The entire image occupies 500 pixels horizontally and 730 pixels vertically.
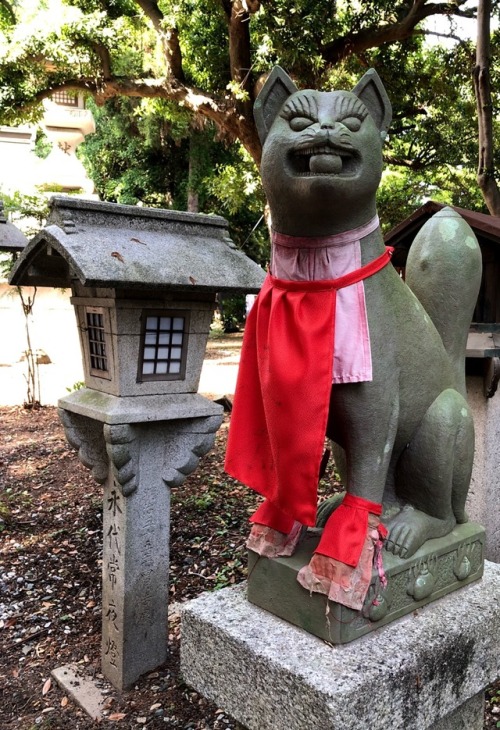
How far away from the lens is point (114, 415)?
111 inches

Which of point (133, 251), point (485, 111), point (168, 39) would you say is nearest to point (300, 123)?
point (133, 251)

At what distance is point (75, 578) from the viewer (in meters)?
4.25

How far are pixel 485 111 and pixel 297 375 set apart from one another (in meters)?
5.04

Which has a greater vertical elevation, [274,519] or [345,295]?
[345,295]

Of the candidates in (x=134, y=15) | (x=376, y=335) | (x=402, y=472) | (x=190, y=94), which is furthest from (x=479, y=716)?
(x=134, y=15)

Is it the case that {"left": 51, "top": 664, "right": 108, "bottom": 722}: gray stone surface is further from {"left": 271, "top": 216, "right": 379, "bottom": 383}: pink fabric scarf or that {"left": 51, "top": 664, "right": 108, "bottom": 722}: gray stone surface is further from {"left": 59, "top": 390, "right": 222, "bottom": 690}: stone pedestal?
{"left": 271, "top": 216, "right": 379, "bottom": 383}: pink fabric scarf

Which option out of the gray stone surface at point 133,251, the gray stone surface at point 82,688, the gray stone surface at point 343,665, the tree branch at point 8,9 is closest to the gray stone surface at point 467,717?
the gray stone surface at point 343,665

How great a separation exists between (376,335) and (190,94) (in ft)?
25.2

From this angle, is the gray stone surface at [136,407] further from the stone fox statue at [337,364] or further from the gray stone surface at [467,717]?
the gray stone surface at [467,717]

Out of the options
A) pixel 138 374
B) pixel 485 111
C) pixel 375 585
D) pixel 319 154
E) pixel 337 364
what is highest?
pixel 485 111

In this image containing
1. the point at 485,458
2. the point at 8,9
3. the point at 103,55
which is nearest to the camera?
the point at 485,458

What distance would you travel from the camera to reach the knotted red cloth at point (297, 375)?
1.49 m

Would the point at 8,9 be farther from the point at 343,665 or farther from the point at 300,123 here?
the point at 343,665

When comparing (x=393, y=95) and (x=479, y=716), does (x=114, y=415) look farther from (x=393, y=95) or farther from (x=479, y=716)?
(x=393, y=95)
